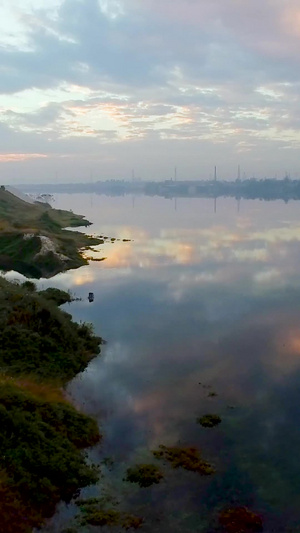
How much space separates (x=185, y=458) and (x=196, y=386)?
32.1 ft

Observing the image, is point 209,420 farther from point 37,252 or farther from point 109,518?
point 37,252

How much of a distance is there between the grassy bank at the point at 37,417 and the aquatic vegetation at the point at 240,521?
6.93m

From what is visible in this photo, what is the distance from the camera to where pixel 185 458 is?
83.2 ft

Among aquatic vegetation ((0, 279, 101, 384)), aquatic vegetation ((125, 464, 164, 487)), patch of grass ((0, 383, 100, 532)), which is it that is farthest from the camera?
aquatic vegetation ((0, 279, 101, 384))

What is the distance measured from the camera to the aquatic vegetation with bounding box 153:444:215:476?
80.1 ft

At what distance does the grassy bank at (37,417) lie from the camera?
70.1 feet

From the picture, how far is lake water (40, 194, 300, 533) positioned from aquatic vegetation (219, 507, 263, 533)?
1.19ft

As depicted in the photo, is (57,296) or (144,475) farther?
(57,296)

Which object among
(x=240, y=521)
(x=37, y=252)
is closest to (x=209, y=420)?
(x=240, y=521)

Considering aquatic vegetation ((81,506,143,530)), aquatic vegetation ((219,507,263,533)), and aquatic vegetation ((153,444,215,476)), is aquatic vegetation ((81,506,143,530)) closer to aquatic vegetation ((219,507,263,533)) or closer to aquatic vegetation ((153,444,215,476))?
aquatic vegetation ((219,507,263,533))

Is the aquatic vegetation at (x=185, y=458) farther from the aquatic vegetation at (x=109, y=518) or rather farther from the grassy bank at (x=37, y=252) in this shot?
the grassy bank at (x=37, y=252)

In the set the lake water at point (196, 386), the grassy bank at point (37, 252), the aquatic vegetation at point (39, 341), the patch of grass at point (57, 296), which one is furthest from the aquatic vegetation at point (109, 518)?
the grassy bank at point (37, 252)

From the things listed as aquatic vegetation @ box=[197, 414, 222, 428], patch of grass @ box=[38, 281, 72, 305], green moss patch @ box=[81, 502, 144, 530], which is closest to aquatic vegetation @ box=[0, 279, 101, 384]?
aquatic vegetation @ box=[197, 414, 222, 428]

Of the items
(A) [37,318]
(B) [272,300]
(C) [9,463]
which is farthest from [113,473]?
(B) [272,300]
